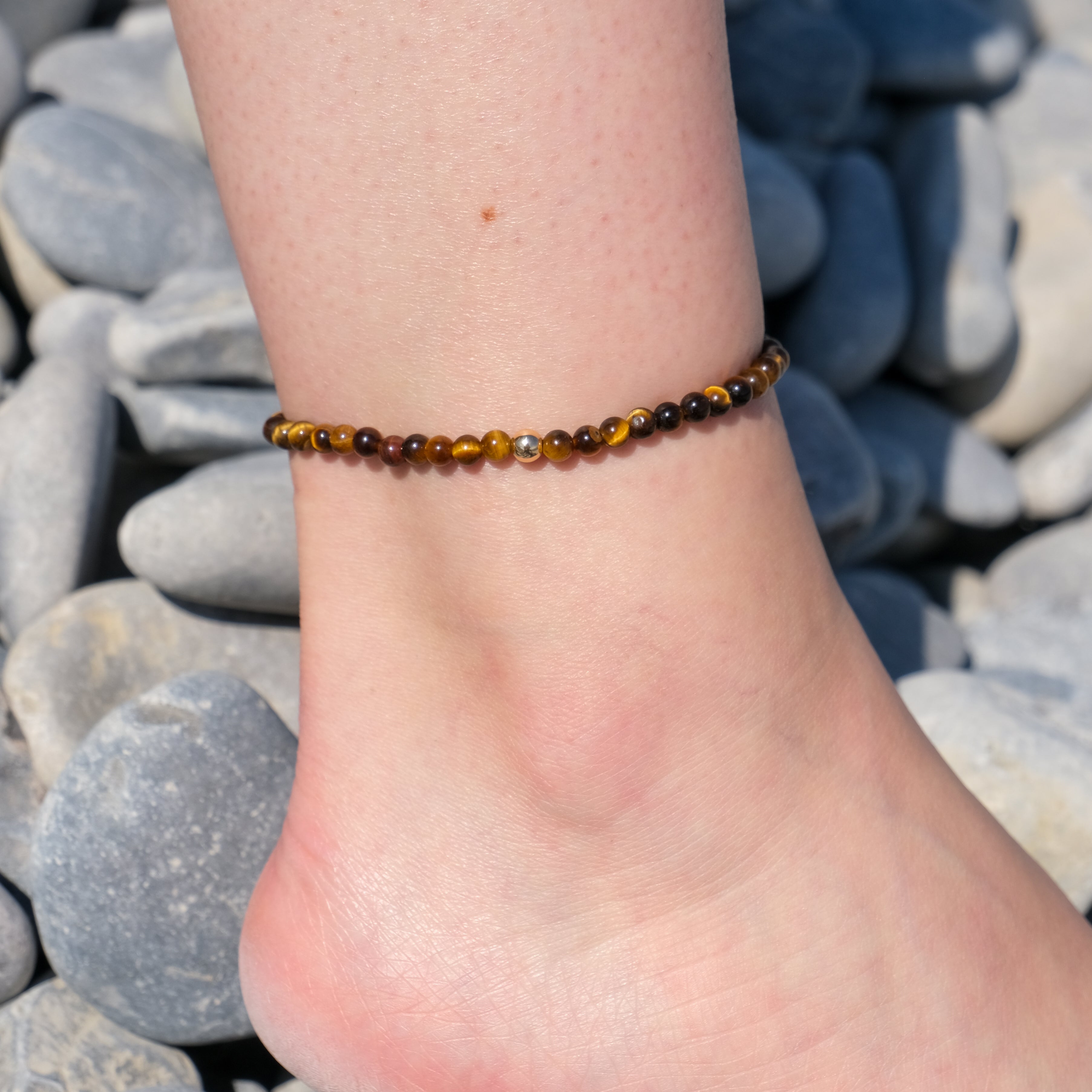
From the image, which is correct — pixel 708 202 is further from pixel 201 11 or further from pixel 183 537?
pixel 183 537

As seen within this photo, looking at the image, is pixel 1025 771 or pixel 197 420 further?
pixel 197 420

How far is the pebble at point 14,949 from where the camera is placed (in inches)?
45.6

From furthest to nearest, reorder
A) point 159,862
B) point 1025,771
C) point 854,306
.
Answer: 1. point 854,306
2. point 1025,771
3. point 159,862

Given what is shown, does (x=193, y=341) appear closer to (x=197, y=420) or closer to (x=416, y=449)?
(x=197, y=420)

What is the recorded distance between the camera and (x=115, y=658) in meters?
1.45

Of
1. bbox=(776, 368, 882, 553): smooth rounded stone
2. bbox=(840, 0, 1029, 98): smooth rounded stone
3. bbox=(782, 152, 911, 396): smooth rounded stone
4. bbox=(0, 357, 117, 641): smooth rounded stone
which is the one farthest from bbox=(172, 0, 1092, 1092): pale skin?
bbox=(840, 0, 1029, 98): smooth rounded stone

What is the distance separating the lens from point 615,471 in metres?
0.90

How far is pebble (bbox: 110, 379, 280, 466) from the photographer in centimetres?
164

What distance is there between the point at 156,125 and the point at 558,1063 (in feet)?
6.60

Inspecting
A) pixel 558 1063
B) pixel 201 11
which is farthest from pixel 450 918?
pixel 201 11

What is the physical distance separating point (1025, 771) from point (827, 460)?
612 mm

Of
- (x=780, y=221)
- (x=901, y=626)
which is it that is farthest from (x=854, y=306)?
(x=901, y=626)

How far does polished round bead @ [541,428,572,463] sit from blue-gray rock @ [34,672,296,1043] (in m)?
0.54

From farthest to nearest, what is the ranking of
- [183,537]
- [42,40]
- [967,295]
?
[42,40] → [967,295] → [183,537]
